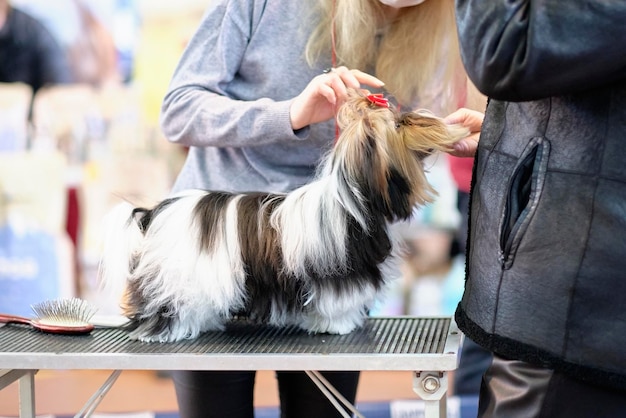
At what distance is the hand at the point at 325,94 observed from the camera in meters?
1.40

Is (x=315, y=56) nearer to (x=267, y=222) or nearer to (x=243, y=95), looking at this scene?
(x=243, y=95)

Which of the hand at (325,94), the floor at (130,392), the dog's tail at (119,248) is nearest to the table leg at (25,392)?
the dog's tail at (119,248)

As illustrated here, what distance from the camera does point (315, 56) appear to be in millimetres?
1645

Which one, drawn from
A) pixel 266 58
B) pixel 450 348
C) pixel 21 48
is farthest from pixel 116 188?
pixel 450 348

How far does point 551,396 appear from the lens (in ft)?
3.39

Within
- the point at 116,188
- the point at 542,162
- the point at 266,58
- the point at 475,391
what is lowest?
the point at 475,391

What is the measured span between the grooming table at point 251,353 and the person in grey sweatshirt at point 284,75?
180 millimetres

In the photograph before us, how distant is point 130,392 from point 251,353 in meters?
2.20

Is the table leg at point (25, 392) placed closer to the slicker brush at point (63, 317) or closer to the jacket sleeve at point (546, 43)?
the slicker brush at point (63, 317)

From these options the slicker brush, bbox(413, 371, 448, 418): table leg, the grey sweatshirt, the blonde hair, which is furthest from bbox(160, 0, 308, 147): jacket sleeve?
bbox(413, 371, 448, 418): table leg

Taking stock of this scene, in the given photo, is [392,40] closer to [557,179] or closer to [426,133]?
[426,133]

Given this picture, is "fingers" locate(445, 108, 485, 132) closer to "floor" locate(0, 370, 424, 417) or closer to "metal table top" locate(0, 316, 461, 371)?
"metal table top" locate(0, 316, 461, 371)

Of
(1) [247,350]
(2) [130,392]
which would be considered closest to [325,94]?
(1) [247,350]

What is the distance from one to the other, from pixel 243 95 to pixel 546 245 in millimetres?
817
